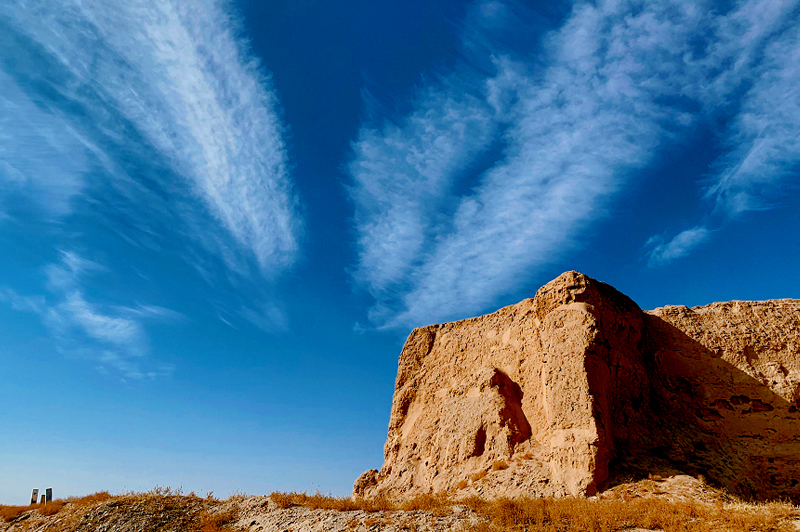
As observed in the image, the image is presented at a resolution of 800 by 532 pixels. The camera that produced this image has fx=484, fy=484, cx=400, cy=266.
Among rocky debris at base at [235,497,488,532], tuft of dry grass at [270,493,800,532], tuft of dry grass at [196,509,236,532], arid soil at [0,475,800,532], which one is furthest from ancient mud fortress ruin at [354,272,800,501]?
tuft of dry grass at [196,509,236,532]

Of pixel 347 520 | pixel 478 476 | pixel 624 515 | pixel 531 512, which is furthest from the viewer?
pixel 478 476

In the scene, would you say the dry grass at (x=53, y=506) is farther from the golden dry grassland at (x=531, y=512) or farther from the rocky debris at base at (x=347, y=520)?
the rocky debris at base at (x=347, y=520)

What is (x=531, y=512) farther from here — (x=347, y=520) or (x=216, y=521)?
(x=216, y=521)

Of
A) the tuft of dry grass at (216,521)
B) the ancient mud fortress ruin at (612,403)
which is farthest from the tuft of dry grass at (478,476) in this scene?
the tuft of dry grass at (216,521)

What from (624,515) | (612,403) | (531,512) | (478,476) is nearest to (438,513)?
(531,512)

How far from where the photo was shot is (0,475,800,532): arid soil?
7.56 meters

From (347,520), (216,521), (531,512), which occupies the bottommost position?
(531,512)

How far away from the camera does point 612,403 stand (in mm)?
11508

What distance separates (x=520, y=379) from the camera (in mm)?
13789

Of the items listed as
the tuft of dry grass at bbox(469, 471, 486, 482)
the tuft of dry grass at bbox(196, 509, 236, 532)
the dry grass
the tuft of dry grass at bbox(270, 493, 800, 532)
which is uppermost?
the dry grass

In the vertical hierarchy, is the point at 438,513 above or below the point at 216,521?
below

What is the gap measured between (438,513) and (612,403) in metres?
5.07

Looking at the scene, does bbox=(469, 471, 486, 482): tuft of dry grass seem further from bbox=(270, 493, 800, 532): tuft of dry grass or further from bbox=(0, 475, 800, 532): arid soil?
bbox=(270, 493, 800, 532): tuft of dry grass

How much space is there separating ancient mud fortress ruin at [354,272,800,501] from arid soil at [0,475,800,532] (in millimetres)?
1188
